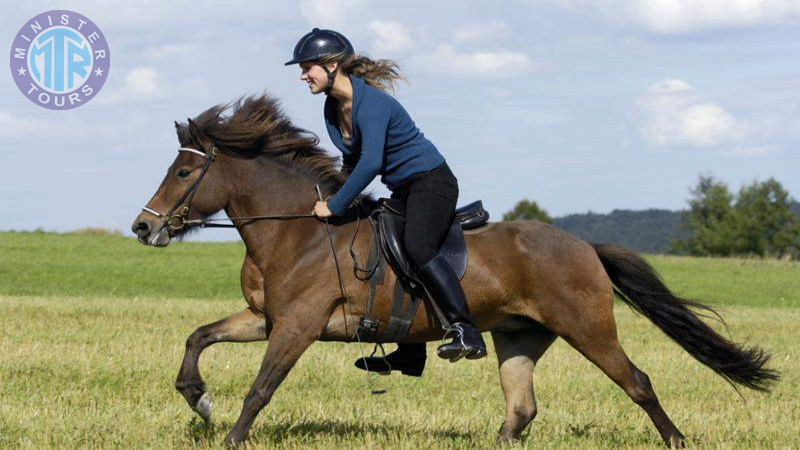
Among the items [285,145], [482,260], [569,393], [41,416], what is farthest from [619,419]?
[41,416]

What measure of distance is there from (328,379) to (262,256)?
3.81m

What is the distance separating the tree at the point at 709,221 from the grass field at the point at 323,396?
88354 mm

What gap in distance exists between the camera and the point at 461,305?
704cm

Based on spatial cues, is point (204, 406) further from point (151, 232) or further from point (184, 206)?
point (184, 206)

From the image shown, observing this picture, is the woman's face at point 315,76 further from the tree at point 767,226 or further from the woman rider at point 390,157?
the tree at point 767,226

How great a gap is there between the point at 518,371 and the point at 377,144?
219cm

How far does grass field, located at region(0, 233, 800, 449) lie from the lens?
7520mm

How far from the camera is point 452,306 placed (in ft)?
23.0

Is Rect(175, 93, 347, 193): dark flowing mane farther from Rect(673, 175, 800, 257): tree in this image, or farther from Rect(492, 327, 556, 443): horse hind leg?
Rect(673, 175, 800, 257): tree

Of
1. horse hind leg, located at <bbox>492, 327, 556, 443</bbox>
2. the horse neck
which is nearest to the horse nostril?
the horse neck

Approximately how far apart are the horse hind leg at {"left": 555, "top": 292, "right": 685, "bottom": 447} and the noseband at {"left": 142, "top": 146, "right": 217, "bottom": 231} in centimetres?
272

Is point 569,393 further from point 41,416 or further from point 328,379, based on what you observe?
point 41,416

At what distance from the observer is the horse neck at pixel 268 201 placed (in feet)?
23.6

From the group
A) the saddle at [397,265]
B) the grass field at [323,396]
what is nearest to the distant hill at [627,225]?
the grass field at [323,396]
